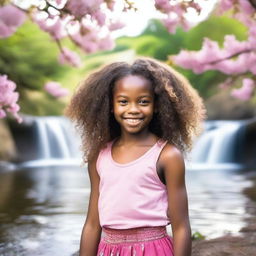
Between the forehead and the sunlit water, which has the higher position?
the forehead

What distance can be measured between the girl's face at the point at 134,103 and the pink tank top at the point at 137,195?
104 mm

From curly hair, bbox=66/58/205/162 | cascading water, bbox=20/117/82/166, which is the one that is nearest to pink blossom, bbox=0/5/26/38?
curly hair, bbox=66/58/205/162

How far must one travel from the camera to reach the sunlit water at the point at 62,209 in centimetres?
490

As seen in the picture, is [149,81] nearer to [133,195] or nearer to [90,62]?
[133,195]

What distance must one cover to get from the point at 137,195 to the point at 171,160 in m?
0.17

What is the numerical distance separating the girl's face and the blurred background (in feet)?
0.85

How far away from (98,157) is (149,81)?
0.34 meters

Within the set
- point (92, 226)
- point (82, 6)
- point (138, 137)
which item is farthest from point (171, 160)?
point (82, 6)

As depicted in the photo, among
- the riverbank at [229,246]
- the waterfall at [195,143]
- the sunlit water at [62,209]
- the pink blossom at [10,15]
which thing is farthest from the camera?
the waterfall at [195,143]

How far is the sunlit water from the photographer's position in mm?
4902

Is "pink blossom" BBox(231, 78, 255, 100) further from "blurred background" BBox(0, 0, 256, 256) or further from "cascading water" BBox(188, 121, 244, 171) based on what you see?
"cascading water" BBox(188, 121, 244, 171)

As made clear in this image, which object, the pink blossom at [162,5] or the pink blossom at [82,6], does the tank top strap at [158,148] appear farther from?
the pink blossom at [162,5]

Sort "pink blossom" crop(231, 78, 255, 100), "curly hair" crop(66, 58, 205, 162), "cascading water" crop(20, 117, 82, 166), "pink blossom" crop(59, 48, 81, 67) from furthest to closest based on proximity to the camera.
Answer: "cascading water" crop(20, 117, 82, 166) < "pink blossom" crop(231, 78, 255, 100) < "pink blossom" crop(59, 48, 81, 67) < "curly hair" crop(66, 58, 205, 162)

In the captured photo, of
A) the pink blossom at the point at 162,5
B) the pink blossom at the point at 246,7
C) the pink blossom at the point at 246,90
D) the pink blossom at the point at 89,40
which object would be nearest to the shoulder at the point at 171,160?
the pink blossom at the point at 162,5
